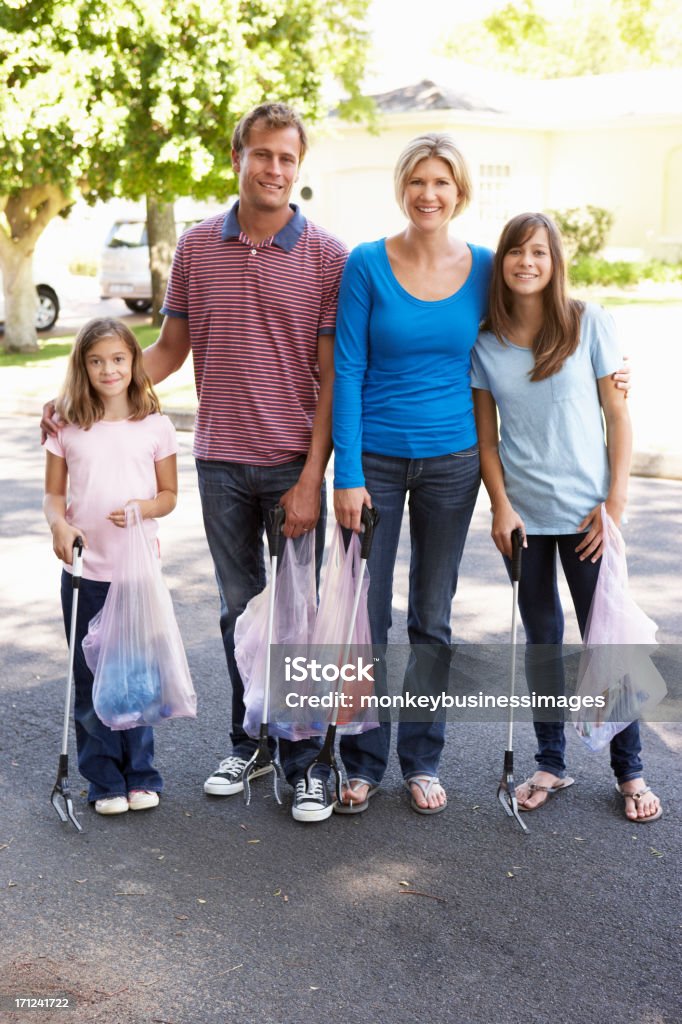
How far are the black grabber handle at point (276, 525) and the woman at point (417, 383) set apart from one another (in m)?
0.18

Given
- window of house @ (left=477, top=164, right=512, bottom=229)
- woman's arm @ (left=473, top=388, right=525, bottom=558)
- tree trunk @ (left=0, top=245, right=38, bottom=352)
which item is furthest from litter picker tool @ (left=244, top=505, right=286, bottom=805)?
Result: window of house @ (left=477, top=164, right=512, bottom=229)

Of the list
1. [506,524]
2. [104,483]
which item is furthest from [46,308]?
[506,524]

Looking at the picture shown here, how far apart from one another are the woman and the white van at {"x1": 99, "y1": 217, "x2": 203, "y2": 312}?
18698mm

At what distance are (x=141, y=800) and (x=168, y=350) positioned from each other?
5.23 ft

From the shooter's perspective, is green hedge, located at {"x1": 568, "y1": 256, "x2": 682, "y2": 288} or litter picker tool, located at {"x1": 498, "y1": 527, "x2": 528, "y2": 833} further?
green hedge, located at {"x1": 568, "y1": 256, "x2": 682, "y2": 288}

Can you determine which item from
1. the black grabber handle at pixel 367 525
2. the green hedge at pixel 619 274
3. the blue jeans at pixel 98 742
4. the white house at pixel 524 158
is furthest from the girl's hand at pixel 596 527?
the white house at pixel 524 158

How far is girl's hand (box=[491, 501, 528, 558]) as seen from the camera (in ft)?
13.0

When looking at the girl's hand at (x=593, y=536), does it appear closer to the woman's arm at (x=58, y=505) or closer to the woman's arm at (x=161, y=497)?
the woman's arm at (x=161, y=497)

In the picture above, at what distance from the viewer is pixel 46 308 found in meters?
21.0

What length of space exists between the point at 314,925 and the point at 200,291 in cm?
207

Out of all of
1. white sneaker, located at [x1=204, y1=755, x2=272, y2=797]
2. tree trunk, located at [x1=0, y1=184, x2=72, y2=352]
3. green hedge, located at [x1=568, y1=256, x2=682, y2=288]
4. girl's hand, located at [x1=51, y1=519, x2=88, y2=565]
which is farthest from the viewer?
green hedge, located at [x1=568, y1=256, x2=682, y2=288]

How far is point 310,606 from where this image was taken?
412cm

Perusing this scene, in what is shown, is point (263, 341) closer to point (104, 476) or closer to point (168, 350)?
point (168, 350)

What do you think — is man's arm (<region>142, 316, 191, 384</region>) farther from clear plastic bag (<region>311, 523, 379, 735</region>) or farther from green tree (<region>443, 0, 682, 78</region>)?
green tree (<region>443, 0, 682, 78</region>)
